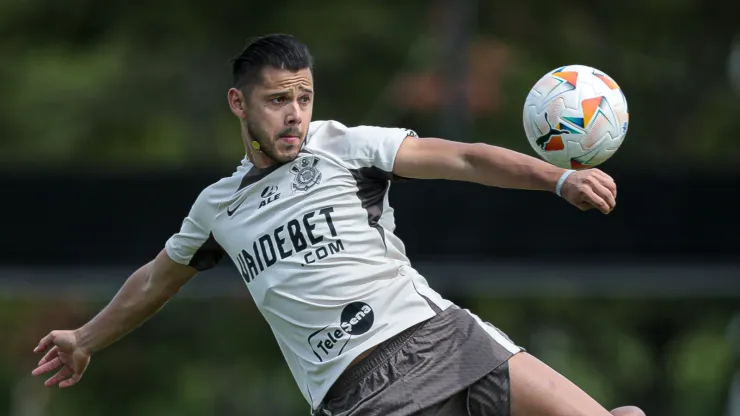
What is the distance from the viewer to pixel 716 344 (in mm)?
16828

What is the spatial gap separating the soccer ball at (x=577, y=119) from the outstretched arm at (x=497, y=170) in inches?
12.6

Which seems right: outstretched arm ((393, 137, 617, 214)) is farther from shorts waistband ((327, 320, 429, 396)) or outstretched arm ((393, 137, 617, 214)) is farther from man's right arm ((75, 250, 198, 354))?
man's right arm ((75, 250, 198, 354))

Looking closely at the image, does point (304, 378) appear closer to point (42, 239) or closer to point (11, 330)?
point (42, 239)

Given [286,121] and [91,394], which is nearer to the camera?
[286,121]

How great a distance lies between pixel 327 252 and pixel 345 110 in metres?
13.4

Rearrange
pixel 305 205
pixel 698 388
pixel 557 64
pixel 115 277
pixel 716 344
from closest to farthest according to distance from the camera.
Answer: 1. pixel 305 205
2. pixel 115 277
3. pixel 698 388
4. pixel 716 344
5. pixel 557 64

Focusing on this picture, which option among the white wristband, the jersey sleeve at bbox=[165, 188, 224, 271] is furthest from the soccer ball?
the jersey sleeve at bbox=[165, 188, 224, 271]

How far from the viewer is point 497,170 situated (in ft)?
16.1

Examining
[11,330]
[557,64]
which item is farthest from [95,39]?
[557,64]

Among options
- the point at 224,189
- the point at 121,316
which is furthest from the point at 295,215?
the point at 121,316

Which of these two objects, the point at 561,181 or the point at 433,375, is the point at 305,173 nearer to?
the point at 433,375

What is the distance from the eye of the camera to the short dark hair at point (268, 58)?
17.5 ft

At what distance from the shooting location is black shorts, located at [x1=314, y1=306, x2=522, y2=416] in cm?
511

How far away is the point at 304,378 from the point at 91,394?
12809 millimetres
